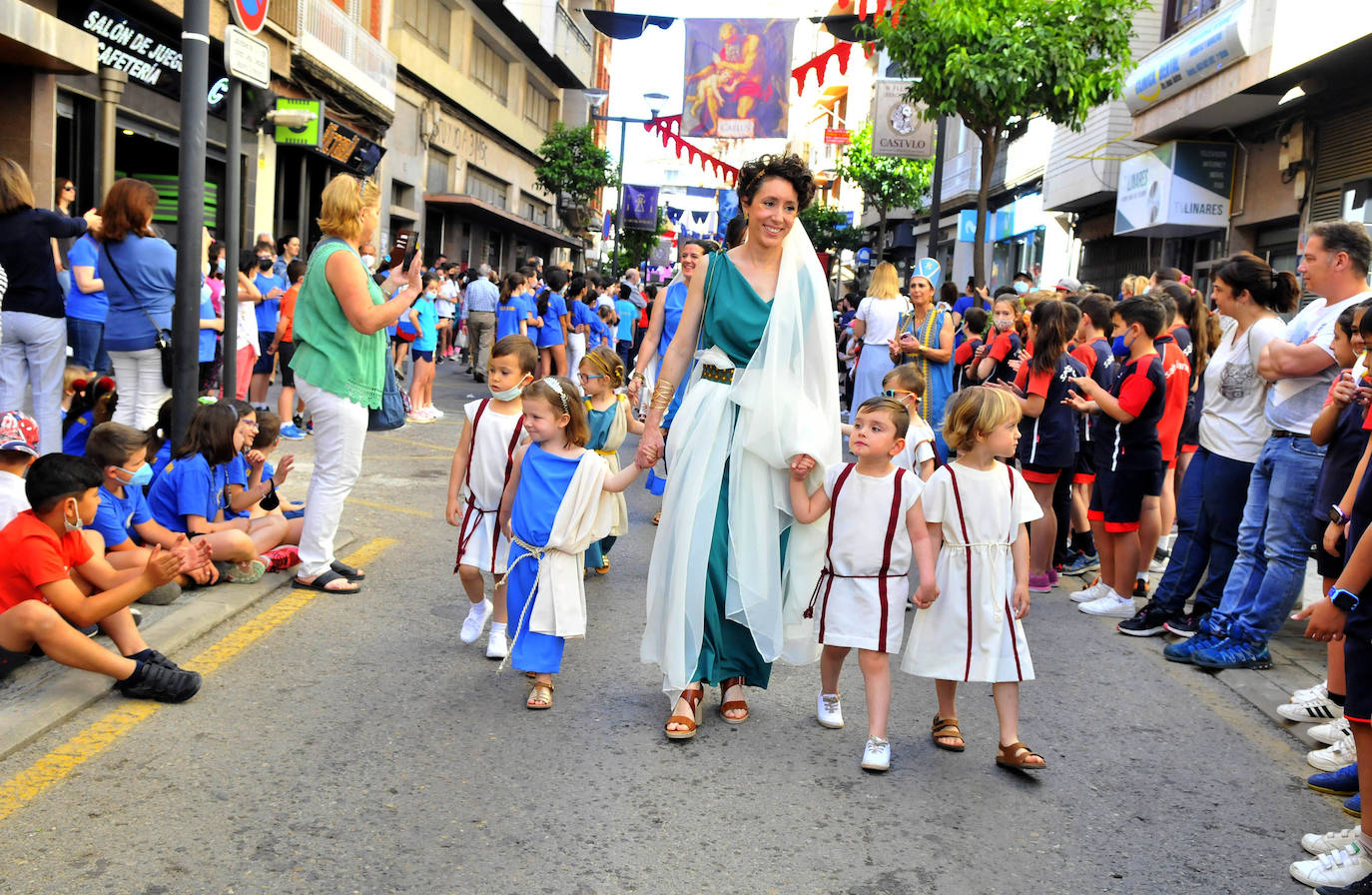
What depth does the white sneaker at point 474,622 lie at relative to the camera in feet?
18.4

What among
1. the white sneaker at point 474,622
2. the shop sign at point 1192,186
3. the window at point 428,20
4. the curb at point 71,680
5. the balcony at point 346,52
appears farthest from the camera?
the window at point 428,20

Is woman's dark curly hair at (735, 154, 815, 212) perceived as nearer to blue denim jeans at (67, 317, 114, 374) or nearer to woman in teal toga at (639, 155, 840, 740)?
woman in teal toga at (639, 155, 840, 740)

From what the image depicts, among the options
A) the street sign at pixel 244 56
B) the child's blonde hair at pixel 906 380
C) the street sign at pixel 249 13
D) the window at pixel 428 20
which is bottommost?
the child's blonde hair at pixel 906 380

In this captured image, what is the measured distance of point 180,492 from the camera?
605 centimetres

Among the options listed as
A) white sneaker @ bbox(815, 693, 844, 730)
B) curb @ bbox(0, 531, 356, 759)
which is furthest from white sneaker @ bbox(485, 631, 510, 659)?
white sneaker @ bbox(815, 693, 844, 730)

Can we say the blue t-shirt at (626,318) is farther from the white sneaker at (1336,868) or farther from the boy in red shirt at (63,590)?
the white sneaker at (1336,868)

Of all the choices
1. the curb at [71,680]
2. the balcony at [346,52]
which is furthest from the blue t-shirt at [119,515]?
the balcony at [346,52]

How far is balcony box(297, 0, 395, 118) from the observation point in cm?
2109

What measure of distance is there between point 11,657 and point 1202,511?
215 inches

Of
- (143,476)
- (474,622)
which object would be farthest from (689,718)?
(143,476)

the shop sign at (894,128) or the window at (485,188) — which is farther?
the window at (485,188)

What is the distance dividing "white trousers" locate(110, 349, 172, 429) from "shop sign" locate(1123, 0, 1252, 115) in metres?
13.1

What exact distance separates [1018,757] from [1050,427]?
12.0ft

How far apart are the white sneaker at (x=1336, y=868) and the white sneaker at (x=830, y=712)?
1673 mm
